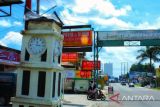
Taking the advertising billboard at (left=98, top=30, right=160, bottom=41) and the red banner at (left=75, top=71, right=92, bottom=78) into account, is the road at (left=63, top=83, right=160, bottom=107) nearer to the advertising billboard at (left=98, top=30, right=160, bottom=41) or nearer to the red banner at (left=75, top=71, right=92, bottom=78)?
the advertising billboard at (left=98, top=30, right=160, bottom=41)

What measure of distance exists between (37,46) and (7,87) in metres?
15.0

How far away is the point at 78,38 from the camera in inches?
1489

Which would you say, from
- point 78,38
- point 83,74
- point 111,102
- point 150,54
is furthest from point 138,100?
point 150,54

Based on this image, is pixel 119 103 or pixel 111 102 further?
pixel 111 102

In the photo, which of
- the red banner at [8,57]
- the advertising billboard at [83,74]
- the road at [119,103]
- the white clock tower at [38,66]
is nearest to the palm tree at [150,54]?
the advertising billboard at [83,74]

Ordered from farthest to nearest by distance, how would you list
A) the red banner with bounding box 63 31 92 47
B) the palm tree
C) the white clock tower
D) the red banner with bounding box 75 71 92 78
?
the palm tree < the red banner with bounding box 75 71 92 78 < the red banner with bounding box 63 31 92 47 < the white clock tower

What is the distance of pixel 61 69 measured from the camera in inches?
309

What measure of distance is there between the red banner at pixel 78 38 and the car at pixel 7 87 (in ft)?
51.9

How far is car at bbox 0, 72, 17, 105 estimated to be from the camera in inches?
850

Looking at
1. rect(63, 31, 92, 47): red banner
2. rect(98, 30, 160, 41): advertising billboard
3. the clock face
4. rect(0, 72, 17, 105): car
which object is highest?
rect(98, 30, 160, 41): advertising billboard

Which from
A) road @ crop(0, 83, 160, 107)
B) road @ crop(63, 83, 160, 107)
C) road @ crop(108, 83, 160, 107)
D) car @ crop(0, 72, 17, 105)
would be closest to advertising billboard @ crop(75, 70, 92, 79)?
road @ crop(108, 83, 160, 107)

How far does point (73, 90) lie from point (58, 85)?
140ft

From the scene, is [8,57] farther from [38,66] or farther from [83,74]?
[83,74]

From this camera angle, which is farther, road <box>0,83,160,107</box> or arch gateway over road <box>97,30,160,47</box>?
arch gateway over road <box>97,30,160,47</box>
